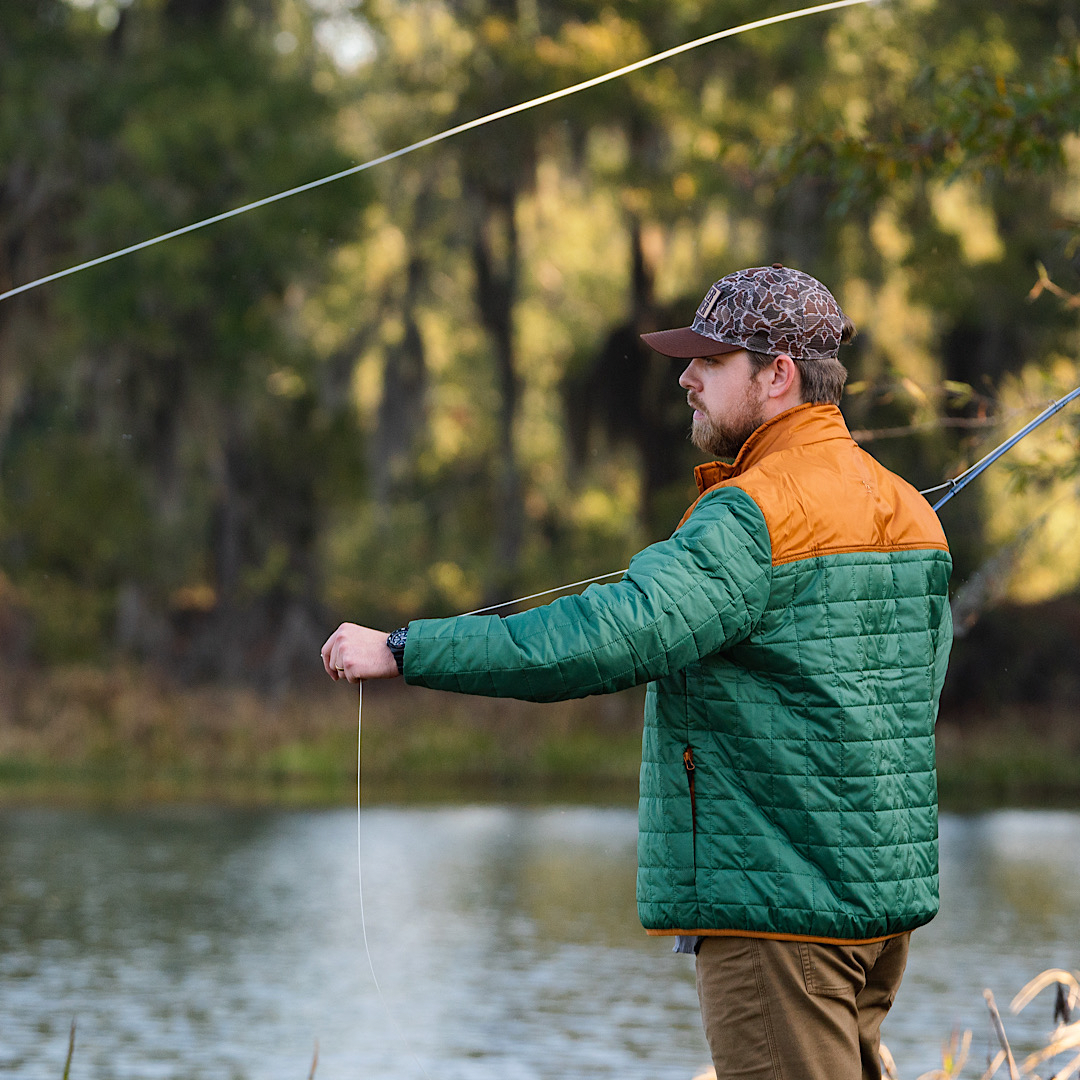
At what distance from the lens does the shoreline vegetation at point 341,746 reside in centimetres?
→ 1922

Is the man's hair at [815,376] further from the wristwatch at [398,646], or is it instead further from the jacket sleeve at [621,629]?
the wristwatch at [398,646]


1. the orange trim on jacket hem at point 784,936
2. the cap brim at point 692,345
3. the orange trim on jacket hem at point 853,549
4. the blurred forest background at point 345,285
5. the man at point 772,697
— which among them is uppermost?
the blurred forest background at point 345,285

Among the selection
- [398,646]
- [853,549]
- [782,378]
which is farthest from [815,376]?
[398,646]

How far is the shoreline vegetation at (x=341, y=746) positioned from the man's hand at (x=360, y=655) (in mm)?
16168

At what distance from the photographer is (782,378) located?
2.62 metres

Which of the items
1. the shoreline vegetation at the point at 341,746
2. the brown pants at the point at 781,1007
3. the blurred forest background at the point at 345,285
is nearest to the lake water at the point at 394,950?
the shoreline vegetation at the point at 341,746

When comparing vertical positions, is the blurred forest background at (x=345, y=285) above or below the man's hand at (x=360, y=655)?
above

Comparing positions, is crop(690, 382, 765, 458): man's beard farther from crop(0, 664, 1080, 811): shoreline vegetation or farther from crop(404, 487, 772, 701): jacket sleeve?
crop(0, 664, 1080, 811): shoreline vegetation

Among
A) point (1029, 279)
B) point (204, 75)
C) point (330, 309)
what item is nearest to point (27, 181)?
point (204, 75)

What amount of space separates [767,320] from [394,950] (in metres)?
8.83

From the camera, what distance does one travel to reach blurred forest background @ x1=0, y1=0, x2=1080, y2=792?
18.9 m

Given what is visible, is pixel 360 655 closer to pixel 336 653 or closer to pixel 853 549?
pixel 336 653

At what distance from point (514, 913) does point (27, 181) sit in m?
10.7

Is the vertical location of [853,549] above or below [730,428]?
below
